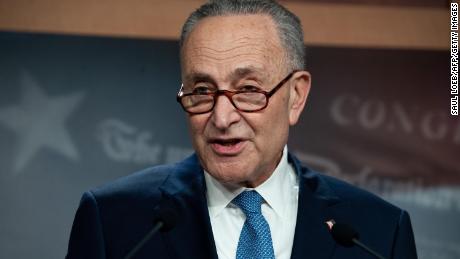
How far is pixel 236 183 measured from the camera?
1838 mm

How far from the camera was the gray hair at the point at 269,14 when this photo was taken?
5.85 feet

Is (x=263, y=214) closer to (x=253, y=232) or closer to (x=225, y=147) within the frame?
(x=253, y=232)

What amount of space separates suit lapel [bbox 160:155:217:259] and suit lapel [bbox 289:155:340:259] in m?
0.20

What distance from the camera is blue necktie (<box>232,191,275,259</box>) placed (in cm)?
177

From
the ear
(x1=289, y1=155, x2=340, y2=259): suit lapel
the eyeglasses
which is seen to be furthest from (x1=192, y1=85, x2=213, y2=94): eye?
(x1=289, y1=155, x2=340, y2=259): suit lapel

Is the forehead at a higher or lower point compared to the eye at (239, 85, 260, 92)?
higher

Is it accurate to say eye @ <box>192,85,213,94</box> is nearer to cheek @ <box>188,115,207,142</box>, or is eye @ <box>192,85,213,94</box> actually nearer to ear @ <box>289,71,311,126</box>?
cheek @ <box>188,115,207,142</box>

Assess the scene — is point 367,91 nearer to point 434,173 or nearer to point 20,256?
point 434,173

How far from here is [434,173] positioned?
9.46 ft

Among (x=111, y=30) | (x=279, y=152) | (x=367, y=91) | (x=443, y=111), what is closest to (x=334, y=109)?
(x=367, y=91)

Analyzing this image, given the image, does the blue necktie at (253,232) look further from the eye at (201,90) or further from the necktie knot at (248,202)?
the eye at (201,90)

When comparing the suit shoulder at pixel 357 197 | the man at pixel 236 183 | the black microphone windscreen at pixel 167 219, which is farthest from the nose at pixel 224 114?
the suit shoulder at pixel 357 197

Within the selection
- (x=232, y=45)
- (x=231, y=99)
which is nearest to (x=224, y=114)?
(x=231, y=99)

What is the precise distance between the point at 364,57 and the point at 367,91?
122mm
